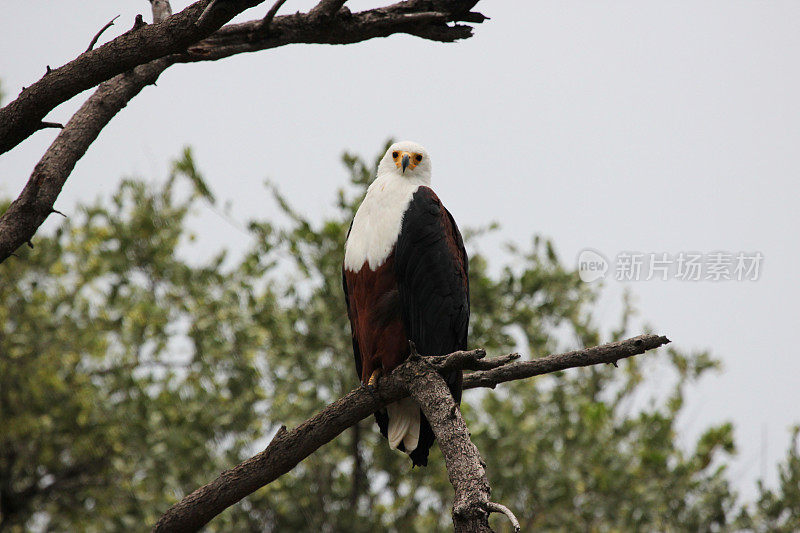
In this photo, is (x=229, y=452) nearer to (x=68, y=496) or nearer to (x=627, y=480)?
(x=68, y=496)

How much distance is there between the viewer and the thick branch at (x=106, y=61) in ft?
8.47

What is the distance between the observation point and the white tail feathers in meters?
3.62

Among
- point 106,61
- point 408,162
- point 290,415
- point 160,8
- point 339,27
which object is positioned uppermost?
point 160,8

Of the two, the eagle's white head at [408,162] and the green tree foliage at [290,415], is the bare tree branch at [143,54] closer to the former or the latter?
the eagle's white head at [408,162]

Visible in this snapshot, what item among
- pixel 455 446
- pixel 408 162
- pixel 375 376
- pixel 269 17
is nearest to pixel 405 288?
pixel 375 376

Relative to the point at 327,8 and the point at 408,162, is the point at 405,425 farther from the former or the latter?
the point at 327,8

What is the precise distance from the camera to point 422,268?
339cm

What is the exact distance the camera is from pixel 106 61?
9.02 feet

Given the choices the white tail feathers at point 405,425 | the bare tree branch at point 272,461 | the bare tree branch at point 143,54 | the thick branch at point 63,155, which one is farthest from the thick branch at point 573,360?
the thick branch at point 63,155

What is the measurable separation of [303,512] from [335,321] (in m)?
1.73

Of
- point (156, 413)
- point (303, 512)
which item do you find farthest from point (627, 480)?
point (156, 413)

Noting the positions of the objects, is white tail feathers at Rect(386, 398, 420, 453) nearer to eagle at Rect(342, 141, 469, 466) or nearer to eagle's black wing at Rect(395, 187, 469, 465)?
eagle at Rect(342, 141, 469, 466)

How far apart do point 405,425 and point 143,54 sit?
2010 mm

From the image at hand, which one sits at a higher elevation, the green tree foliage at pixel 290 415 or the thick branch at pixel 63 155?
the thick branch at pixel 63 155
